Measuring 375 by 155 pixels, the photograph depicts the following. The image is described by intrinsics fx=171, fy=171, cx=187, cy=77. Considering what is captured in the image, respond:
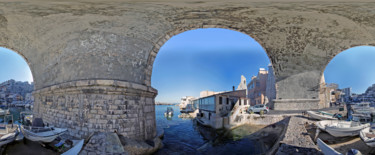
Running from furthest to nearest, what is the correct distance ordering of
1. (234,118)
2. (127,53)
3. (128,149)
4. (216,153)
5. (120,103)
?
1. (234,118)
2. (216,153)
3. (127,53)
4. (120,103)
5. (128,149)

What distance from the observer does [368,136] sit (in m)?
4.62

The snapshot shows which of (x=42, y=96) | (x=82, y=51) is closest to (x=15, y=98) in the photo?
(x=42, y=96)

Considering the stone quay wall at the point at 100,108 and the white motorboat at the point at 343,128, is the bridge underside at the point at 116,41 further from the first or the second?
the white motorboat at the point at 343,128

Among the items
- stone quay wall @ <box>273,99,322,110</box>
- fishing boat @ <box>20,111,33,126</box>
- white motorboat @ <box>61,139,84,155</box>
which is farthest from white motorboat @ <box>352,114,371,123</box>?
fishing boat @ <box>20,111,33,126</box>

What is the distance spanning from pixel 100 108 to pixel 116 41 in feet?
7.33

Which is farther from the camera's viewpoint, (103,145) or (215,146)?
(215,146)

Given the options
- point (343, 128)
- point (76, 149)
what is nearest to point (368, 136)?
point (343, 128)

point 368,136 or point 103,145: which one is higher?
point 368,136

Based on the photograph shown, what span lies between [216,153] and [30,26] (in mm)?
8781

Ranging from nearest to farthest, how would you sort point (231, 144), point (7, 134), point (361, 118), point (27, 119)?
point (7, 134) < point (361, 118) < point (231, 144) < point (27, 119)

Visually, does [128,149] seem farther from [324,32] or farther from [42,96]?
[324,32]

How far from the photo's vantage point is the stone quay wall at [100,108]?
17.1 feet

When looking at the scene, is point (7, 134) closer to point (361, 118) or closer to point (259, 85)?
point (361, 118)

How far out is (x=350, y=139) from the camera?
18.6 feet
